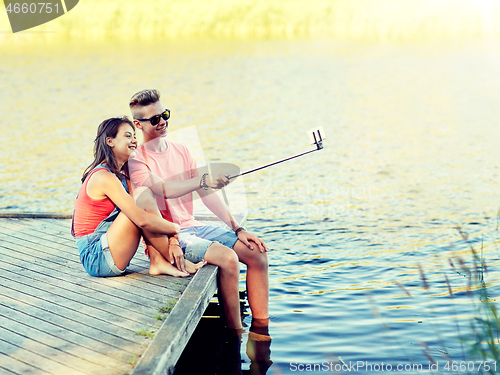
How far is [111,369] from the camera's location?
2842 millimetres

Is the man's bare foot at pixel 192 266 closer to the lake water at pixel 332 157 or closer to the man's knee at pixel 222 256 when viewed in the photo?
the man's knee at pixel 222 256

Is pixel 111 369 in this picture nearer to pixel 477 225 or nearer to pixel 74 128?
pixel 477 225

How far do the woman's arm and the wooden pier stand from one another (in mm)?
426

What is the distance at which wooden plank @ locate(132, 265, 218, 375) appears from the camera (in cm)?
286

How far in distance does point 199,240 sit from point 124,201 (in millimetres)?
629

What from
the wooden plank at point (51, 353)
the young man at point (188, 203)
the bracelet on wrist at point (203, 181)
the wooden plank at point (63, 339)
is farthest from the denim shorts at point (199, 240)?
the wooden plank at point (51, 353)

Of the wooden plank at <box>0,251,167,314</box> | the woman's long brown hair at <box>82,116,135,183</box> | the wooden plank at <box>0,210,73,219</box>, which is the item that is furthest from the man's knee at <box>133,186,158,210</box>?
the wooden plank at <box>0,210,73,219</box>

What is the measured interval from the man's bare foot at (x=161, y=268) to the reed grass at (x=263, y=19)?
2669 cm

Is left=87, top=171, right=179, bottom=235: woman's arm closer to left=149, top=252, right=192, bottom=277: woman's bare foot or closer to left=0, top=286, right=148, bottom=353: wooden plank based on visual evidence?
left=149, top=252, right=192, bottom=277: woman's bare foot

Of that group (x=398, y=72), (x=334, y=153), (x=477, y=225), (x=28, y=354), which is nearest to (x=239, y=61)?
(x=398, y=72)

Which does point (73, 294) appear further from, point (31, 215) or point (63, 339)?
point (31, 215)

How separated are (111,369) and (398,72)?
60.5 feet

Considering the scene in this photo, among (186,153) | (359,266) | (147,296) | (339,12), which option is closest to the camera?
(147,296)

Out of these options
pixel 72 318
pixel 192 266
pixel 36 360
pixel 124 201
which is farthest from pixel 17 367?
pixel 192 266
